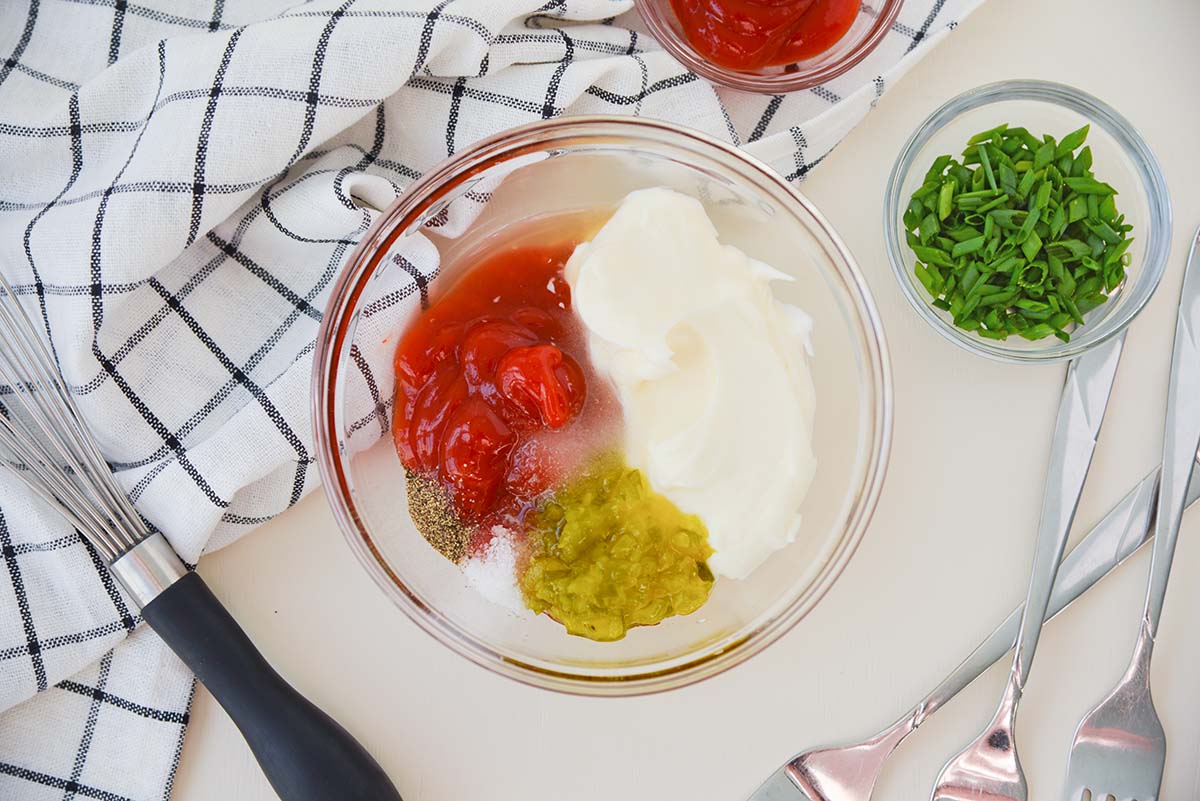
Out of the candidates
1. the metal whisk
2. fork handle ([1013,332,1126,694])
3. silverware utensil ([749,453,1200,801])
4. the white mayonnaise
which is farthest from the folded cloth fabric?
silverware utensil ([749,453,1200,801])

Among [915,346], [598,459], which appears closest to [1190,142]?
[915,346]

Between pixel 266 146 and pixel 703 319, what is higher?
pixel 266 146

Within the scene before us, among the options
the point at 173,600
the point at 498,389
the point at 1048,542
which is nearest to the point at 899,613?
the point at 1048,542

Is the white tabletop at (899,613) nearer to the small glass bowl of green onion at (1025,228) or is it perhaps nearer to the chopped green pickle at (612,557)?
the small glass bowl of green onion at (1025,228)

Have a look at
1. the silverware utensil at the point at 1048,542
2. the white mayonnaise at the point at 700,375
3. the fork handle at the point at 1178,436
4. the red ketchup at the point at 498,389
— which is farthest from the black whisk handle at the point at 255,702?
the fork handle at the point at 1178,436

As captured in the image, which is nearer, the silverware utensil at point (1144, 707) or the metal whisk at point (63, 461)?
the metal whisk at point (63, 461)

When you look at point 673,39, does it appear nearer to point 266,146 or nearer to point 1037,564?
point 266,146

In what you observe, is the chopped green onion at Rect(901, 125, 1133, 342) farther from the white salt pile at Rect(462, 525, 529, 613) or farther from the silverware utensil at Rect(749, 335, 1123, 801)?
the white salt pile at Rect(462, 525, 529, 613)
